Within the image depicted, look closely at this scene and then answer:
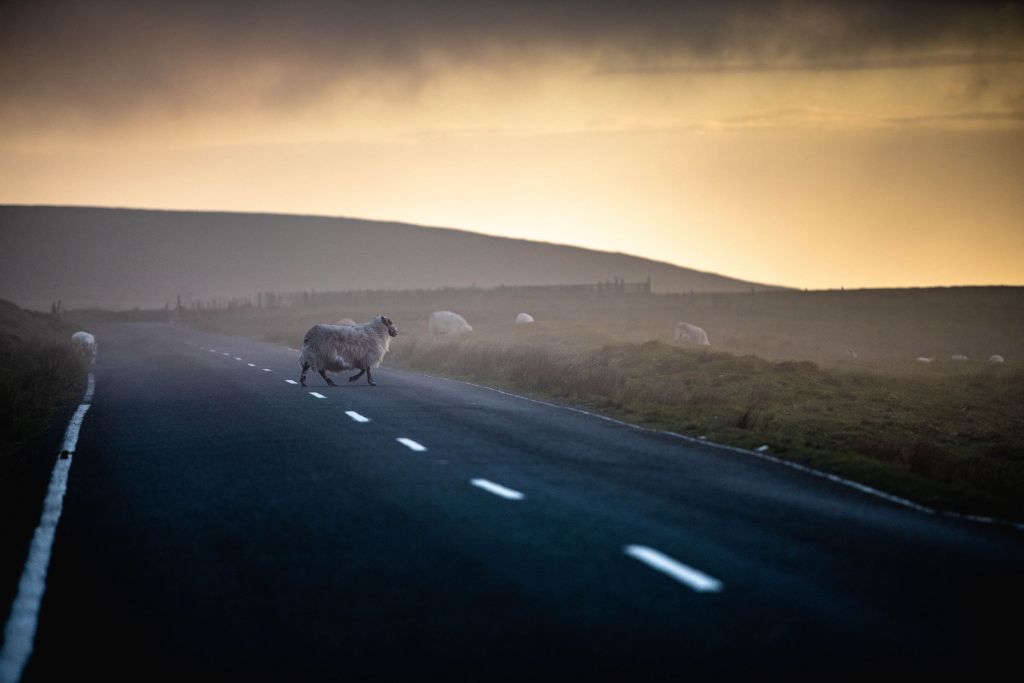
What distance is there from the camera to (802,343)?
63.1m

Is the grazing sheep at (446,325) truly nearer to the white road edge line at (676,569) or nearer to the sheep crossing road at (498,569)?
the sheep crossing road at (498,569)

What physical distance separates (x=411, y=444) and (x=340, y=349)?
36.5 feet

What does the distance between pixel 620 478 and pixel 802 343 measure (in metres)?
54.6

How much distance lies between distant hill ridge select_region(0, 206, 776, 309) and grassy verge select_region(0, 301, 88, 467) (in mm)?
133879

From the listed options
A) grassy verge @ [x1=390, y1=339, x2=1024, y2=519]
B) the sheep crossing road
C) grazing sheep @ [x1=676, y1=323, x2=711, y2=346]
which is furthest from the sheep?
grazing sheep @ [x1=676, y1=323, x2=711, y2=346]

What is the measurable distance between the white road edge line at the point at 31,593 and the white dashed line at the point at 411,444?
423 cm

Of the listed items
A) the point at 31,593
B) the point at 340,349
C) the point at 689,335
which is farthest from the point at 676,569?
the point at 689,335

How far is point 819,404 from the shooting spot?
2561cm

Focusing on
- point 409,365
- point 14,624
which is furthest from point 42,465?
point 409,365

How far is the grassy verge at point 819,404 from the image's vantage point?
531 inches

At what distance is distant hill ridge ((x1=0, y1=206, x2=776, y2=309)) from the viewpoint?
169 metres

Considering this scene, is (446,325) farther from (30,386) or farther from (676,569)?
(676,569)

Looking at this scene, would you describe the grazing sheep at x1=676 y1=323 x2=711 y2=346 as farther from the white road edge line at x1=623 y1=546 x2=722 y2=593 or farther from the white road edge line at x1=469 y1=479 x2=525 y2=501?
the white road edge line at x1=623 y1=546 x2=722 y2=593

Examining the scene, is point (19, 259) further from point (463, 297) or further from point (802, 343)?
point (802, 343)
